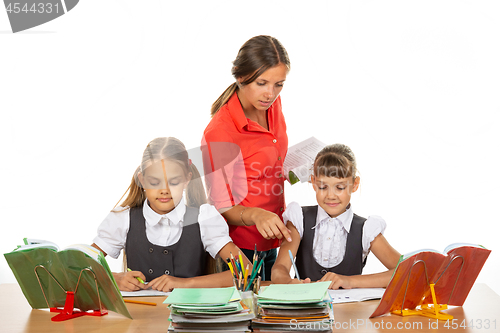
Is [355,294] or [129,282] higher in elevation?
[129,282]

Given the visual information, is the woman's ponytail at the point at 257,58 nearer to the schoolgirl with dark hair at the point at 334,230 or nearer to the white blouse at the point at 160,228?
the schoolgirl with dark hair at the point at 334,230

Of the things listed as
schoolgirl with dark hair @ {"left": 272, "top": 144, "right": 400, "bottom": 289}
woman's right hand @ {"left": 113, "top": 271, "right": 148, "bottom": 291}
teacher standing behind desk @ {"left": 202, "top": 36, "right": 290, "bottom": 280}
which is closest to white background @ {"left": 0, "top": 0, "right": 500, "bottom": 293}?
teacher standing behind desk @ {"left": 202, "top": 36, "right": 290, "bottom": 280}

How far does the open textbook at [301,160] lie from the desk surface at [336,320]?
668 millimetres

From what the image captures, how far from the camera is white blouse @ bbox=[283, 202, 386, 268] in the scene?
1.80m

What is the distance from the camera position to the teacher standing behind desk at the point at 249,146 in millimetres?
1773

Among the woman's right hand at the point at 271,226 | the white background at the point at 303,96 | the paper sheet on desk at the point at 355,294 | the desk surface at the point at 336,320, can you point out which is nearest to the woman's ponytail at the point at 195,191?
the woman's right hand at the point at 271,226

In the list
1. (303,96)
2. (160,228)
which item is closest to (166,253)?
(160,228)

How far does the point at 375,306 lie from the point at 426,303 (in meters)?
0.14

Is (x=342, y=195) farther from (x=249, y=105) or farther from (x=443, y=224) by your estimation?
(x=443, y=224)

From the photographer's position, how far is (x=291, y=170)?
199 centimetres

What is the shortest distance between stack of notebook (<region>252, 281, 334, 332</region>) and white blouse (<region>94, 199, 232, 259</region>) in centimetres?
60

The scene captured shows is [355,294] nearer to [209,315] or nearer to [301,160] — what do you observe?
[209,315]

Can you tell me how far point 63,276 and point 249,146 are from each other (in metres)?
0.86

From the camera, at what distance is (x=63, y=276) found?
134 centimetres
